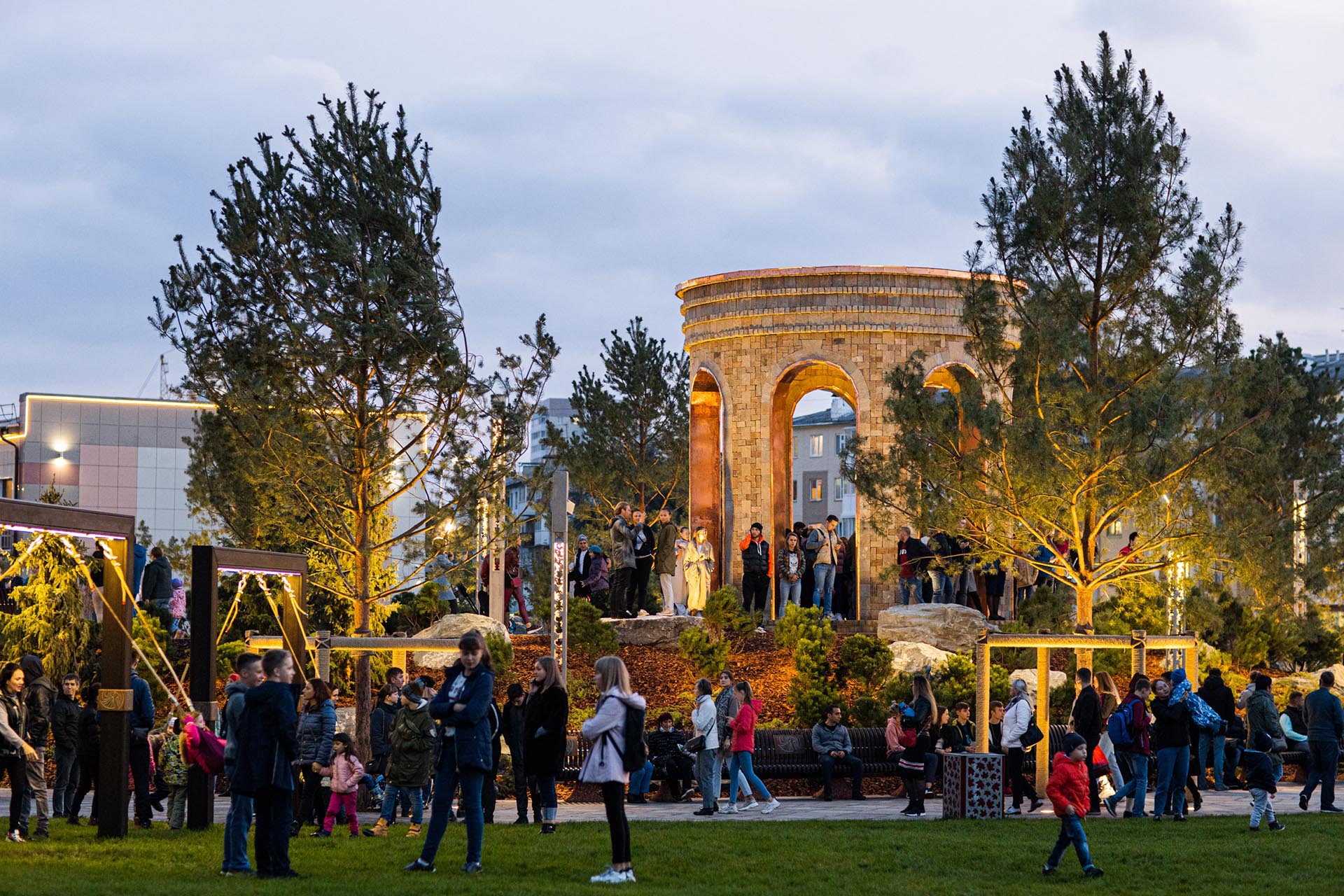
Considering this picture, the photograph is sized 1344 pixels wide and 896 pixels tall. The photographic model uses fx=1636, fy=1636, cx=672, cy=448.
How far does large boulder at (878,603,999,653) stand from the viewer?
24.1m

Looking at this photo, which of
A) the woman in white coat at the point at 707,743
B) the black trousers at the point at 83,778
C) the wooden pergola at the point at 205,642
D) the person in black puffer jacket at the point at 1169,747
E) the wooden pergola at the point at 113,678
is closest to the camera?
the wooden pergola at the point at 113,678

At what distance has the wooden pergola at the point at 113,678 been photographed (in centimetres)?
1285

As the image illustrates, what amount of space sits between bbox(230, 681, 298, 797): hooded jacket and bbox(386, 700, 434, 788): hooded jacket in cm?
296

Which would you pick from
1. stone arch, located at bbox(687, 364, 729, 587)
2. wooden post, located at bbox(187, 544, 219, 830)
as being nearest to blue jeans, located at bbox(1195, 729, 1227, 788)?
wooden post, located at bbox(187, 544, 219, 830)

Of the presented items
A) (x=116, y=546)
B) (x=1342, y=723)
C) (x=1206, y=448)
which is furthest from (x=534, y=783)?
(x=1206, y=448)

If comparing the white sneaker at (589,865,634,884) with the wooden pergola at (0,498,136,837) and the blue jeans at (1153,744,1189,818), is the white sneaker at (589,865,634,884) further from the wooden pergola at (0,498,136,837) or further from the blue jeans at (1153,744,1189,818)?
the blue jeans at (1153,744,1189,818)

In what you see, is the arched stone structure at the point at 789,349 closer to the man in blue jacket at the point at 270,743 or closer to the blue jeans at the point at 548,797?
the blue jeans at the point at 548,797

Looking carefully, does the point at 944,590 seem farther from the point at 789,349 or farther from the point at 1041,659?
the point at 1041,659

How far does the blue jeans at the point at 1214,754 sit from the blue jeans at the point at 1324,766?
7.00 feet

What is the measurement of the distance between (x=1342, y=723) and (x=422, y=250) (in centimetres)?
1111

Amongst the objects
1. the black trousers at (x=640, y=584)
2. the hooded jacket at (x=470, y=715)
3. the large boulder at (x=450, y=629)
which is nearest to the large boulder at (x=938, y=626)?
the black trousers at (x=640, y=584)

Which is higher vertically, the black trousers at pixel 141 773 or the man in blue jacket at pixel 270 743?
the man in blue jacket at pixel 270 743

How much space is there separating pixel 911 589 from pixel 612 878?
619 inches

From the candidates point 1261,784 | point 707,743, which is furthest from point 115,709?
point 1261,784
